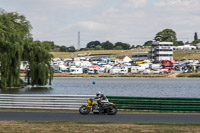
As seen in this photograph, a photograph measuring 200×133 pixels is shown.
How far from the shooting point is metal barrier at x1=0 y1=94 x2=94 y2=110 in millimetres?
28391

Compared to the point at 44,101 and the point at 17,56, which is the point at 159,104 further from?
the point at 17,56

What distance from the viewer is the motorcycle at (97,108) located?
25.3 m

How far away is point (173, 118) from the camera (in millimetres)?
23750

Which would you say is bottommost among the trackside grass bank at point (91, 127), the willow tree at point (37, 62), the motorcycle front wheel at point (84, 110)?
the trackside grass bank at point (91, 127)

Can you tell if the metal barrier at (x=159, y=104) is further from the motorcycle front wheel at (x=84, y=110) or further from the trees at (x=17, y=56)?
the trees at (x=17, y=56)

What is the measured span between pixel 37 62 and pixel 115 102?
43873 millimetres

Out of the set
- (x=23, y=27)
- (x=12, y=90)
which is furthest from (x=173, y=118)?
(x=23, y=27)

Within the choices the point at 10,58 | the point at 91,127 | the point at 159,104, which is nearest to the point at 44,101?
the point at 159,104

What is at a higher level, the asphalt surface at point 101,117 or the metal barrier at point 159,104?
the metal barrier at point 159,104

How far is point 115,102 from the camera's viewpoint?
28.2 m

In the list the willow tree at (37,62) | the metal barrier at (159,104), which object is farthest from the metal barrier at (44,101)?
the willow tree at (37,62)

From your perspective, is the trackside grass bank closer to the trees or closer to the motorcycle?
the motorcycle

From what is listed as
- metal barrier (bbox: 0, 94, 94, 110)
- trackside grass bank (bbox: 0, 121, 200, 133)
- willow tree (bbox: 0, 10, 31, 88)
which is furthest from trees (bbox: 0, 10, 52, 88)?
trackside grass bank (bbox: 0, 121, 200, 133)

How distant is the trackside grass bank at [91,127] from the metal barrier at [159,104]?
22.0 ft
